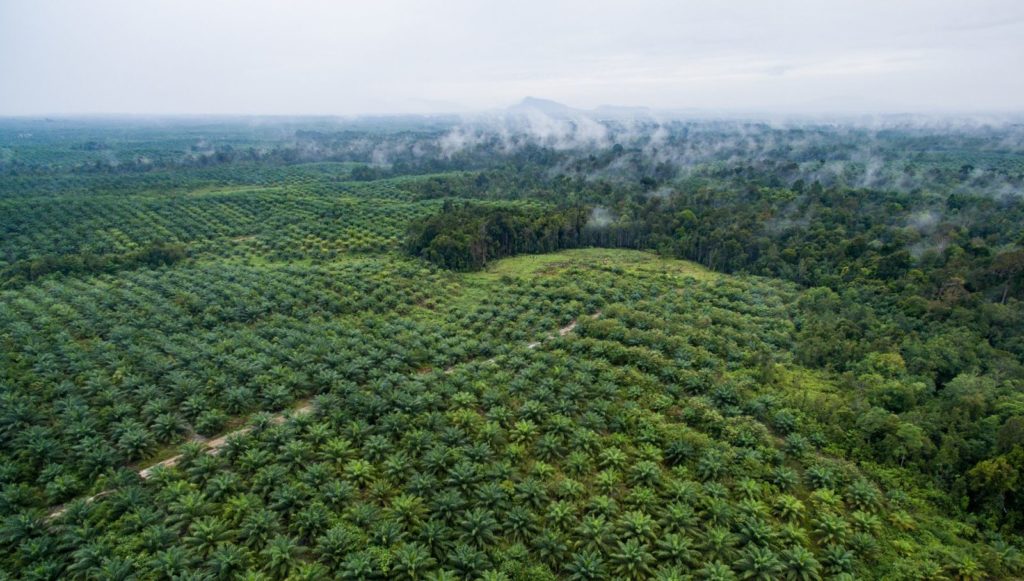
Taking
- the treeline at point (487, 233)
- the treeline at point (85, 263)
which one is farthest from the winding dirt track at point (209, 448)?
the treeline at point (85, 263)

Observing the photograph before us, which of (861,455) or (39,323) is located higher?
(39,323)

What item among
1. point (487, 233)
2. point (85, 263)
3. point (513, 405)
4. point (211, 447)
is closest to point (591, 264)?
point (487, 233)

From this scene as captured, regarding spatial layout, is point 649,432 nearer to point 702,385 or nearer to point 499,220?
point 702,385

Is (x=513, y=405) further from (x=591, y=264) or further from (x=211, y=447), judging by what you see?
(x=591, y=264)

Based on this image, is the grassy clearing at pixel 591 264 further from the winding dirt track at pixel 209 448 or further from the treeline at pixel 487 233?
the winding dirt track at pixel 209 448

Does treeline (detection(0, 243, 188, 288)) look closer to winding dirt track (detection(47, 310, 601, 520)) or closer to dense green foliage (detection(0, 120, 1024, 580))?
dense green foliage (detection(0, 120, 1024, 580))

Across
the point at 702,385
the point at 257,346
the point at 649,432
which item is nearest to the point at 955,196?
the point at 702,385
